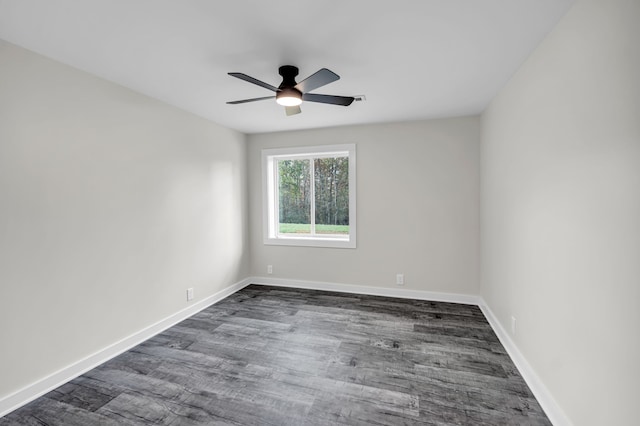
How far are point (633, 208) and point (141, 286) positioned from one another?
138 inches

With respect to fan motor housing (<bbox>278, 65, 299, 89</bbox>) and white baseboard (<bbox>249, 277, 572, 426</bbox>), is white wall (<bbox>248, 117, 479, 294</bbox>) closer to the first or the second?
white baseboard (<bbox>249, 277, 572, 426</bbox>)

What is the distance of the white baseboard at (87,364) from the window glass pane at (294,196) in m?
1.67

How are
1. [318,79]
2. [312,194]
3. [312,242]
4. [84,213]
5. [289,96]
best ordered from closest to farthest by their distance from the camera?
[318,79] < [289,96] < [84,213] < [312,242] < [312,194]

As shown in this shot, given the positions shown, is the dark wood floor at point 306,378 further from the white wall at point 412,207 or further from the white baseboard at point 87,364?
the white wall at point 412,207

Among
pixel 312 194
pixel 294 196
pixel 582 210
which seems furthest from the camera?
pixel 294 196

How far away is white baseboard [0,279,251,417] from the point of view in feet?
6.52

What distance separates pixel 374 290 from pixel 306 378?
2098mm

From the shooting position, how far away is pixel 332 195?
14.7ft

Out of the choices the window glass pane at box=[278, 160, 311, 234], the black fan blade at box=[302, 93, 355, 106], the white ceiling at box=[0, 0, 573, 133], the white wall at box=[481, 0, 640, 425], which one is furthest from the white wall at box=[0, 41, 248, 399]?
the white wall at box=[481, 0, 640, 425]

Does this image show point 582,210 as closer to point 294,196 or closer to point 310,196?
point 310,196

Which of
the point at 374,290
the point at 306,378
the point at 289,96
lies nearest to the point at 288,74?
the point at 289,96

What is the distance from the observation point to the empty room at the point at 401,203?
1.53 metres

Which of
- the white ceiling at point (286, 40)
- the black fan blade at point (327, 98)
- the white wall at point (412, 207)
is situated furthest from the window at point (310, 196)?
the black fan blade at point (327, 98)

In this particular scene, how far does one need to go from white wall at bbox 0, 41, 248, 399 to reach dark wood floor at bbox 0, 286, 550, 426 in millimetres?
404
